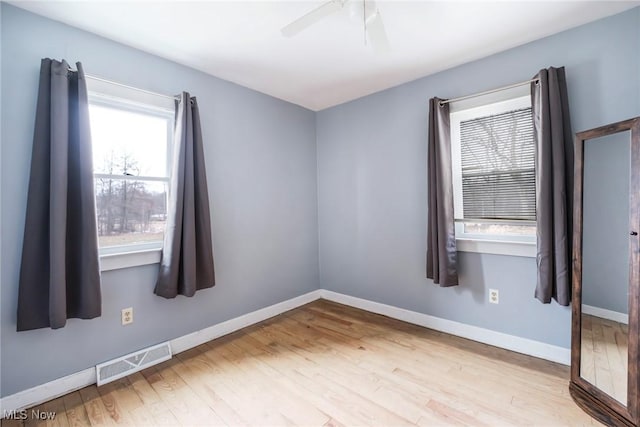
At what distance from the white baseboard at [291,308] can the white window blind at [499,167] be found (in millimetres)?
977

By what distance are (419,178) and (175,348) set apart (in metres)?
2.62

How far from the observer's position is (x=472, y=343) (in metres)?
2.41

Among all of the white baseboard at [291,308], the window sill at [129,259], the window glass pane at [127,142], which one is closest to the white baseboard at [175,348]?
the white baseboard at [291,308]

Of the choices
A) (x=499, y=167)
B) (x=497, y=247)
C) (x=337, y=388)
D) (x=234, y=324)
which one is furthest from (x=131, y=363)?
(x=499, y=167)

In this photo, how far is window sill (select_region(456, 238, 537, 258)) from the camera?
219cm

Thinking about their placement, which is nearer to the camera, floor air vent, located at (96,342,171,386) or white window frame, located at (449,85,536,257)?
floor air vent, located at (96,342,171,386)

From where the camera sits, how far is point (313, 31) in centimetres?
198

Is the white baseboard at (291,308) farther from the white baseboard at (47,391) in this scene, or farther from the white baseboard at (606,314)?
the white baseboard at (606,314)

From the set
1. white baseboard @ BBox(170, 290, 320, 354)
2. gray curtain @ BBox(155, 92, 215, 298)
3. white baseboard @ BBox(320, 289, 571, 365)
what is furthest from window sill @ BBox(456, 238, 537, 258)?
gray curtain @ BBox(155, 92, 215, 298)

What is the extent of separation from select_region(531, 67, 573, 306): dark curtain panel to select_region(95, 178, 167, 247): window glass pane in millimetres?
2859

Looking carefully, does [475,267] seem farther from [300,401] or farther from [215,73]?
[215,73]

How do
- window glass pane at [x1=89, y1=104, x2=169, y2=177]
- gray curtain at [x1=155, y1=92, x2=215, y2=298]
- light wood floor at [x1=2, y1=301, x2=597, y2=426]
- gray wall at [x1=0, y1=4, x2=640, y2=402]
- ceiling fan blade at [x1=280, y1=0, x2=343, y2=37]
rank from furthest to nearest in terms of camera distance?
gray curtain at [x1=155, y1=92, x2=215, y2=298]
window glass pane at [x1=89, y1=104, x2=169, y2=177]
gray wall at [x1=0, y1=4, x2=640, y2=402]
light wood floor at [x1=2, y1=301, x2=597, y2=426]
ceiling fan blade at [x1=280, y1=0, x2=343, y2=37]

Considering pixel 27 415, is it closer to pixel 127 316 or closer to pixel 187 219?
pixel 127 316

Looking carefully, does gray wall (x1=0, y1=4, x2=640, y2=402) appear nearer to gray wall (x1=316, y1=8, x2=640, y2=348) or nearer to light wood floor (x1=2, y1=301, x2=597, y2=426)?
gray wall (x1=316, y1=8, x2=640, y2=348)
